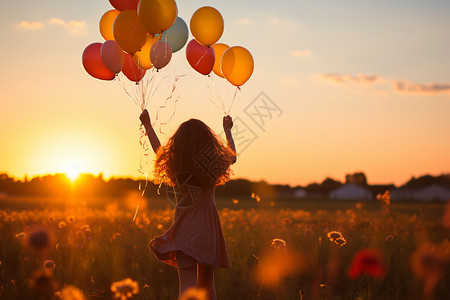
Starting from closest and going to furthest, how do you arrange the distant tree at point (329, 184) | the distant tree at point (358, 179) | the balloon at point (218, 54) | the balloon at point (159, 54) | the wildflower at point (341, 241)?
1. the wildflower at point (341, 241)
2. the balloon at point (159, 54)
3. the balloon at point (218, 54)
4. the distant tree at point (329, 184)
5. the distant tree at point (358, 179)

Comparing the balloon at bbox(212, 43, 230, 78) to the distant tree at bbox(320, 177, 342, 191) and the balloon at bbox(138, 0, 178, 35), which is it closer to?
the balloon at bbox(138, 0, 178, 35)

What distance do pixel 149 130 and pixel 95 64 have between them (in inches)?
62.6

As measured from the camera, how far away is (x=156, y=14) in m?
4.79

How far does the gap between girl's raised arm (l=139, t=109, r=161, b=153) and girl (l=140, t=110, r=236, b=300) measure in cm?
24

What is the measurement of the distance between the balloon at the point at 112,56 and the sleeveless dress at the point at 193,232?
198 centimetres

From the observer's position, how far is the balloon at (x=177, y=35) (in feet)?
18.3

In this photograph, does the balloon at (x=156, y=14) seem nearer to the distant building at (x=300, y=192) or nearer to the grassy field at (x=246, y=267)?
the grassy field at (x=246, y=267)

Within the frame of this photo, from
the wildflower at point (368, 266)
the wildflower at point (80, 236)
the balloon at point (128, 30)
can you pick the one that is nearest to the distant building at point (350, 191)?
the wildflower at point (80, 236)

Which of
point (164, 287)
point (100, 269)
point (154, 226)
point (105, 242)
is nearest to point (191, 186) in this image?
point (164, 287)

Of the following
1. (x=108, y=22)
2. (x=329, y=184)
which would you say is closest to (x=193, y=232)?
(x=108, y=22)

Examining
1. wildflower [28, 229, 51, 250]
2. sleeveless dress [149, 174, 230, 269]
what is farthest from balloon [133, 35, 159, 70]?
wildflower [28, 229, 51, 250]

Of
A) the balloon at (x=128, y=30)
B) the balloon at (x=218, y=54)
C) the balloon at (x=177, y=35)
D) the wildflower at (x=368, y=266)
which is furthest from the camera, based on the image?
the balloon at (x=218, y=54)

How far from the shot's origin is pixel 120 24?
4.95 metres

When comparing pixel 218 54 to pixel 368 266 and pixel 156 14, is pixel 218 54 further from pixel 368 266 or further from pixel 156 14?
pixel 368 266
